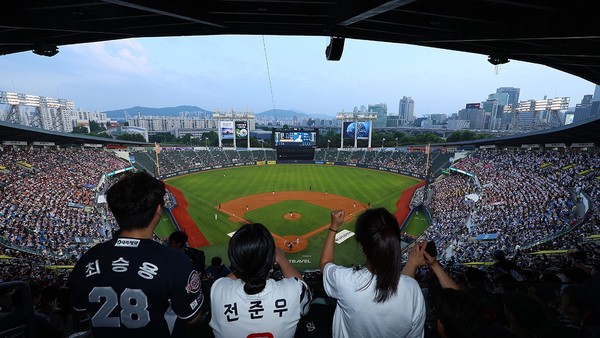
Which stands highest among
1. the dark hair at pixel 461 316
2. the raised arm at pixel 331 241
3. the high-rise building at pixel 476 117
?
the high-rise building at pixel 476 117

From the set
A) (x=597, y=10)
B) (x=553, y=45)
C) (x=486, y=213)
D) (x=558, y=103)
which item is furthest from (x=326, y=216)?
(x=558, y=103)

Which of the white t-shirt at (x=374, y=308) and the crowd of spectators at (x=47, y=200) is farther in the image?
the crowd of spectators at (x=47, y=200)

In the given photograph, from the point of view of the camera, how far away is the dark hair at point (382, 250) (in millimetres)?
2312

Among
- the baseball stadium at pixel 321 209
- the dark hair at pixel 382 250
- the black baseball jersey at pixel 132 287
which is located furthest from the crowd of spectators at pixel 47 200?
the dark hair at pixel 382 250

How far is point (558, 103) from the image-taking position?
73.4m

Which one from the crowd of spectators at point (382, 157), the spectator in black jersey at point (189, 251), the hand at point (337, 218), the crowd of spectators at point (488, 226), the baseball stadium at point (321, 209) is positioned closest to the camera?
Result: the baseball stadium at point (321, 209)

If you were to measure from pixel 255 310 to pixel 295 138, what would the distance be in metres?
65.1

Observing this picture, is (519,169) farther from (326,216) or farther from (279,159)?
(279,159)

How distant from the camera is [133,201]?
7.83 ft

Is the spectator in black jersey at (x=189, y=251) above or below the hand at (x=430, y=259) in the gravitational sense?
below

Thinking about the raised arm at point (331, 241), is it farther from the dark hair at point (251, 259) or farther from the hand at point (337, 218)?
the dark hair at point (251, 259)

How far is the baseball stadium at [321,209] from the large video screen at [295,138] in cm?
1125

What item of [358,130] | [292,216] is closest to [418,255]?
[292,216]

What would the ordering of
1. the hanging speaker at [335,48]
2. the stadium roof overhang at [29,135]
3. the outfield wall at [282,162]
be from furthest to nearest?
the outfield wall at [282,162] < the stadium roof overhang at [29,135] < the hanging speaker at [335,48]
